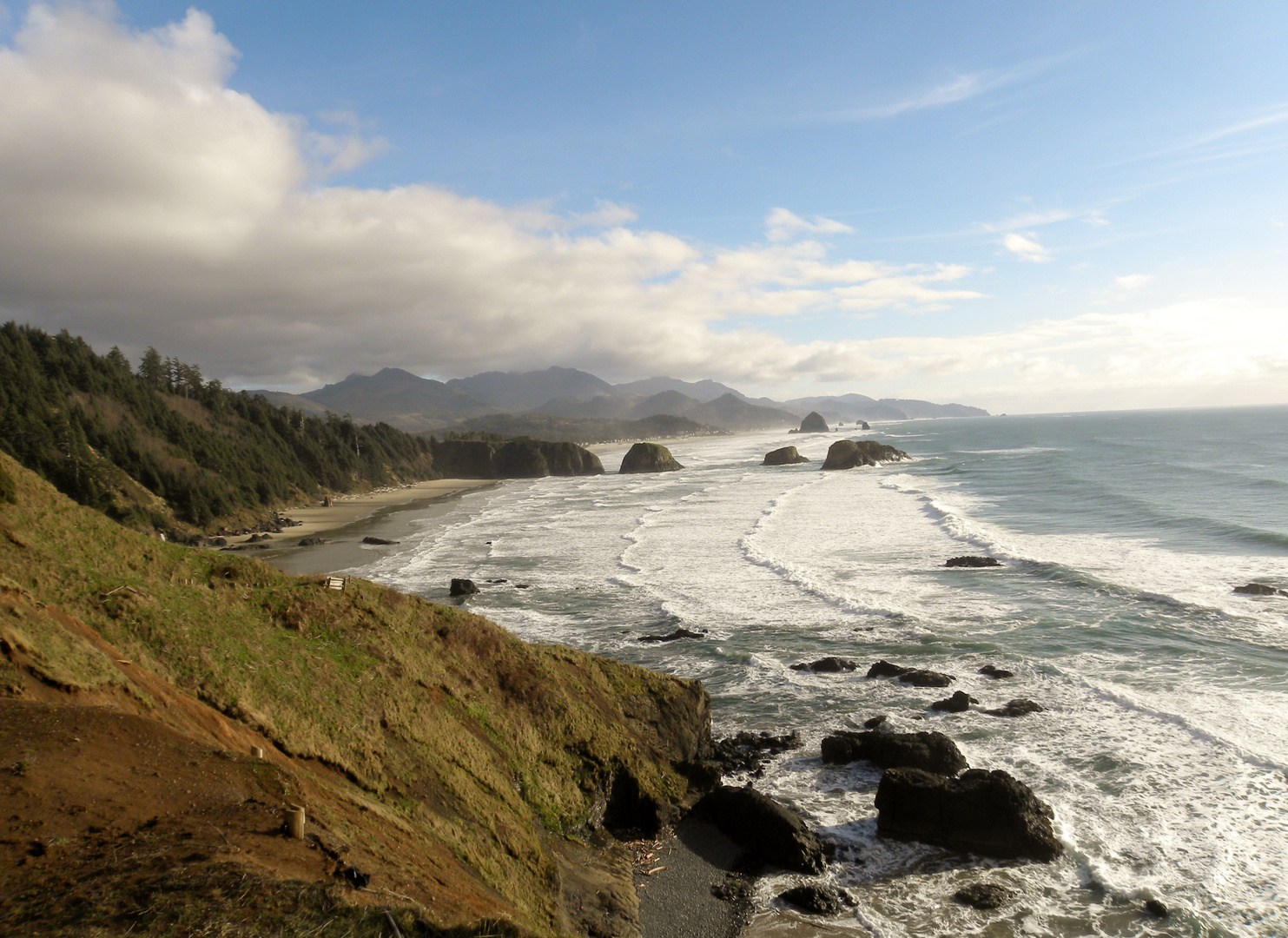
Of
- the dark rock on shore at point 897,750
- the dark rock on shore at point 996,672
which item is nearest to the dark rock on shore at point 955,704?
the dark rock on shore at point 996,672

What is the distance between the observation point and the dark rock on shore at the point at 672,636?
900 inches

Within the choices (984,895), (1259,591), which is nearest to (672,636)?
(984,895)

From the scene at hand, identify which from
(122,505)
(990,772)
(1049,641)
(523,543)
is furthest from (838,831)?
(122,505)

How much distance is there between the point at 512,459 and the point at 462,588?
276 feet

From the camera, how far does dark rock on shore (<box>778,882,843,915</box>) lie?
10.4 meters

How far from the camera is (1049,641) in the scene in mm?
21734

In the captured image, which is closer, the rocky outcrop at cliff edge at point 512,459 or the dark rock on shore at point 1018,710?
the dark rock on shore at point 1018,710

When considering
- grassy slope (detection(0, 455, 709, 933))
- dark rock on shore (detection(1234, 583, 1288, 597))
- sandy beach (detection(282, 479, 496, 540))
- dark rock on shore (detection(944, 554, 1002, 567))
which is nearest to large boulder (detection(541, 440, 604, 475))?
sandy beach (detection(282, 479, 496, 540))

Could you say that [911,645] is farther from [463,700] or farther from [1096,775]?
[463,700]

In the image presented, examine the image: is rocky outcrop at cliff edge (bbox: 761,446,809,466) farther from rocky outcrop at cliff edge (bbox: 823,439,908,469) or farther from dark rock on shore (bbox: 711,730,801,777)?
dark rock on shore (bbox: 711,730,801,777)

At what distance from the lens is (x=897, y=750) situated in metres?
14.3

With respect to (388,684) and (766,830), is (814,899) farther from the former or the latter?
(388,684)

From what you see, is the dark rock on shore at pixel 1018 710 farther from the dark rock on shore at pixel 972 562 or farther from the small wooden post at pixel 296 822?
the small wooden post at pixel 296 822

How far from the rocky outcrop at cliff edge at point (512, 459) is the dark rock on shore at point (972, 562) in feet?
255
